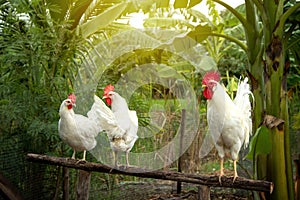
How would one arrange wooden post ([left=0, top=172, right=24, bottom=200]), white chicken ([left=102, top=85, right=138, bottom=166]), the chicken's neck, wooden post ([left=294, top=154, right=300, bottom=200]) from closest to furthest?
the chicken's neck, white chicken ([left=102, top=85, right=138, bottom=166]), wooden post ([left=294, top=154, right=300, bottom=200]), wooden post ([left=0, top=172, right=24, bottom=200])

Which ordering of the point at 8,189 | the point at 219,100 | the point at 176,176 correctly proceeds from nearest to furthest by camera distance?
the point at 219,100
the point at 176,176
the point at 8,189

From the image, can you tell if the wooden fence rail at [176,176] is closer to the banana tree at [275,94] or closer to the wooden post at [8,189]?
the wooden post at [8,189]

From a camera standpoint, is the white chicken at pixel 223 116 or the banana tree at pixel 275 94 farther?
the banana tree at pixel 275 94

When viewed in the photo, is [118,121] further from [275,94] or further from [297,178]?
[297,178]

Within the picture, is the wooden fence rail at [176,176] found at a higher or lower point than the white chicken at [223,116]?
lower

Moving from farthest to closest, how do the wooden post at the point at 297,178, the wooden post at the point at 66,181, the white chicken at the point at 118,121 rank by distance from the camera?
1. the wooden post at the point at 66,181
2. the wooden post at the point at 297,178
3. the white chicken at the point at 118,121

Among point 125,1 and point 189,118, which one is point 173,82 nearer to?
point 189,118

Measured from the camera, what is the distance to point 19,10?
2658 millimetres

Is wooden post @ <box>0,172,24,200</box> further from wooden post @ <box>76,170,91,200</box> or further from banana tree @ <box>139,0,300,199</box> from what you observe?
banana tree @ <box>139,0,300,199</box>

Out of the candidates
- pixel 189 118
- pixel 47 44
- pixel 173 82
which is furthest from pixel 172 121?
pixel 47 44

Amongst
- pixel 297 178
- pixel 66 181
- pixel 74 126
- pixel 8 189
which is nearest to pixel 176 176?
pixel 74 126

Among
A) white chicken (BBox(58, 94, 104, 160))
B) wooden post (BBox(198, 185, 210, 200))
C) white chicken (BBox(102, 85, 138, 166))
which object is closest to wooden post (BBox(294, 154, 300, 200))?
wooden post (BBox(198, 185, 210, 200))

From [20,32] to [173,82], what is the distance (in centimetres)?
162

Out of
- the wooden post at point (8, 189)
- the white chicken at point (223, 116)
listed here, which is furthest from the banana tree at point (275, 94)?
the wooden post at point (8, 189)
